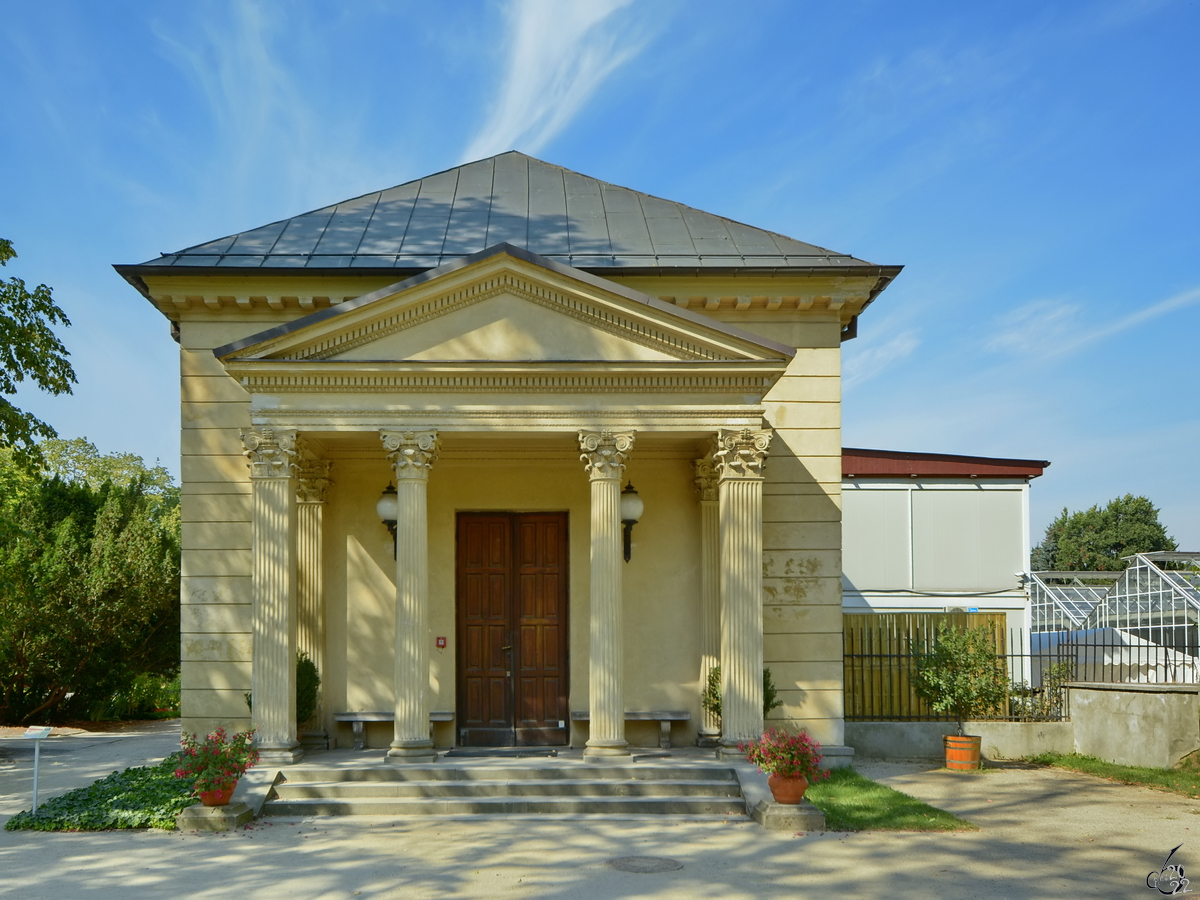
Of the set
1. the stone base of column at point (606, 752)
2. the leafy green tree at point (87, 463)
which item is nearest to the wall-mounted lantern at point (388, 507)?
the stone base of column at point (606, 752)

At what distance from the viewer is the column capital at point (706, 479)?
44.0ft

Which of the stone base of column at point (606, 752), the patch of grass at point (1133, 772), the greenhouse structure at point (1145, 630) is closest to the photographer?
the stone base of column at point (606, 752)

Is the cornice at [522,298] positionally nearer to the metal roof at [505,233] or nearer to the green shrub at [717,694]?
the metal roof at [505,233]

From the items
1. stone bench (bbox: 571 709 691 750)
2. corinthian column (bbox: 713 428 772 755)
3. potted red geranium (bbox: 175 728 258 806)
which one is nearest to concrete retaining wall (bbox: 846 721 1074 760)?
stone bench (bbox: 571 709 691 750)

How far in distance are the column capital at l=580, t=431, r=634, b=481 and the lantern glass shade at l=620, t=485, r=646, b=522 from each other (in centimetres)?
119

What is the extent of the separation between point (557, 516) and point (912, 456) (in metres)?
10.8

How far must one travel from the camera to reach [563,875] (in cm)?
843

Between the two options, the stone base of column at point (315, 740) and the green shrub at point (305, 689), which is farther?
the stone base of column at point (315, 740)

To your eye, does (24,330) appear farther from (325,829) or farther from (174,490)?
(174,490)

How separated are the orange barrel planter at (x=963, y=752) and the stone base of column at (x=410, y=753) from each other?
7.23 m

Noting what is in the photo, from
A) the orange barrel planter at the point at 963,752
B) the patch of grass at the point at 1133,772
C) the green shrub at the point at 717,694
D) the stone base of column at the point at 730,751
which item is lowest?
the patch of grass at the point at 1133,772

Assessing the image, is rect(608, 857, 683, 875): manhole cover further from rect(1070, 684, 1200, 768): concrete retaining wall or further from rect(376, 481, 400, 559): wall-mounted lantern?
rect(1070, 684, 1200, 768): concrete retaining wall

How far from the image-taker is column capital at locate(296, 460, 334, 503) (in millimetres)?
13227

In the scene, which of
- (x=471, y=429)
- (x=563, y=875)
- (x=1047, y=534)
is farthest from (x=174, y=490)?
(x=1047, y=534)
